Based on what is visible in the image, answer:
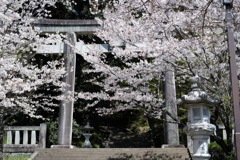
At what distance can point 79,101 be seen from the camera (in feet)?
40.7

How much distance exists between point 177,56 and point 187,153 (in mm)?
3230

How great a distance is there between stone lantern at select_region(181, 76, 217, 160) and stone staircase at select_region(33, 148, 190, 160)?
2.11m

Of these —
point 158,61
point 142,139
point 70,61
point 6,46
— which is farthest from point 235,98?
point 142,139

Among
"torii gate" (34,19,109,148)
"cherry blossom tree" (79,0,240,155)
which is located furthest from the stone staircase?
"cherry blossom tree" (79,0,240,155)

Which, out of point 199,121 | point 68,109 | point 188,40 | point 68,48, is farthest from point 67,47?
point 199,121

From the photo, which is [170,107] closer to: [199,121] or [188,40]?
[199,121]

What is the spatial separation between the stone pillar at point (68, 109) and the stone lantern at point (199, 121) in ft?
15.2

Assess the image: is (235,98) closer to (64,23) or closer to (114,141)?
(64,23)

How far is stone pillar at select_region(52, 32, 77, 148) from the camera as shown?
9085mm

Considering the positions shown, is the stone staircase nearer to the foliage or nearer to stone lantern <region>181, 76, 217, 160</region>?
the foliage

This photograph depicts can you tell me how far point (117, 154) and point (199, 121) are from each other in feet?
10.6

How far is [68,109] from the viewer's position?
9328mm

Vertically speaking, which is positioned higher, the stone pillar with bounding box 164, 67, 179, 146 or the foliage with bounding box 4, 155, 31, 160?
the stone pillar with bounding box 164, 67, 179, 146

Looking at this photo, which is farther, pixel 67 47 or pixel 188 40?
pixel 67 47
